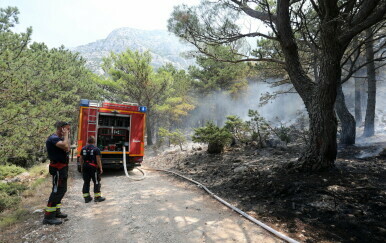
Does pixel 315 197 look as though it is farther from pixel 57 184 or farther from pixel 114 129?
pixel 114 129

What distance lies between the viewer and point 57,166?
13.2ft

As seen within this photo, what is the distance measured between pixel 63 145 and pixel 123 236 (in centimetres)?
205

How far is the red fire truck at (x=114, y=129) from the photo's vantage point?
319 inches

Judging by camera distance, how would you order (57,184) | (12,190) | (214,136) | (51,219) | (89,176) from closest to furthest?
(51,219) < (57,184) < (89,176) < (12,190) < (214,136)

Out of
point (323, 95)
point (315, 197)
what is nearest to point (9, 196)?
point (315, 197)

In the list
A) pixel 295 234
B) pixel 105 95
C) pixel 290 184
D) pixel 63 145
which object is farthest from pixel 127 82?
pixel 295 234

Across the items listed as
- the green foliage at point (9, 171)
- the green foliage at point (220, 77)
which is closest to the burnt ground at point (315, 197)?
the green foliage at point (9, 171)

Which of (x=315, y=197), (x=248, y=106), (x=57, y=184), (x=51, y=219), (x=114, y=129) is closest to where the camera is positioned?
(x=51, y=219)

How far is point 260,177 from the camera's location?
5805 mm

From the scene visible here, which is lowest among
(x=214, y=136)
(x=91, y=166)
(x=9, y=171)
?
(x=9, y=171)

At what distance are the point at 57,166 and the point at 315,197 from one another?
524 cm

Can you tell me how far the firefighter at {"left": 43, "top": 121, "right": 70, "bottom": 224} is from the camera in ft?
12.8

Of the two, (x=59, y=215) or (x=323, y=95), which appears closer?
(x=59, y=215)

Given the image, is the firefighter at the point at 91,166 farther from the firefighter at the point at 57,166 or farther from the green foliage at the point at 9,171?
the green foliage at the point at 9,171
